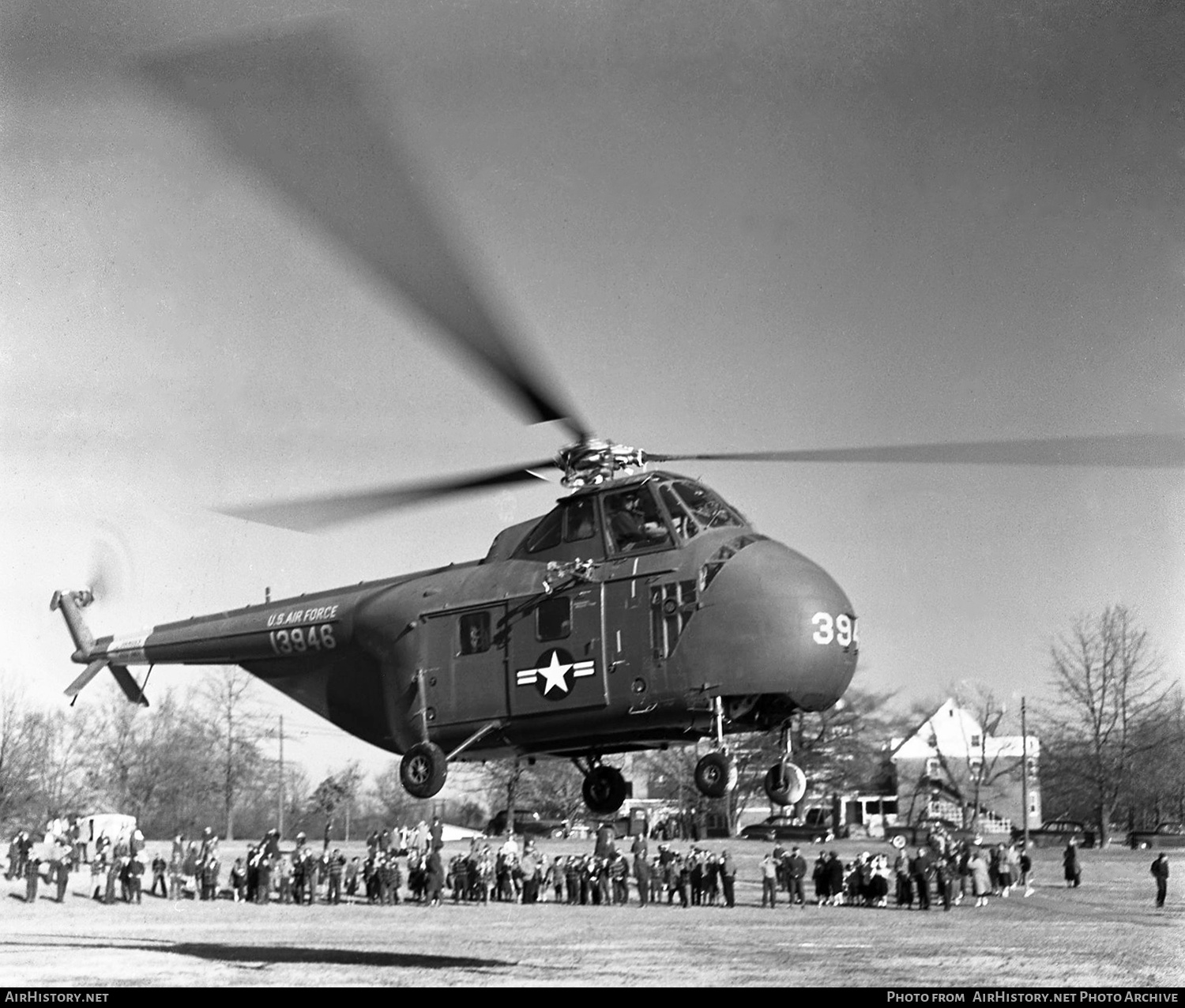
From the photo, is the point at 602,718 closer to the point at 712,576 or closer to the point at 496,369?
the point at 712,576

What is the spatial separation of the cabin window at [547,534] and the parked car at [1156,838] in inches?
1151

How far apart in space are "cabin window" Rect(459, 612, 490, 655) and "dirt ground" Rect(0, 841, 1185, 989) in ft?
15.3

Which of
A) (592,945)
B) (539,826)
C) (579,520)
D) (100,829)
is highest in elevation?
(579,520)

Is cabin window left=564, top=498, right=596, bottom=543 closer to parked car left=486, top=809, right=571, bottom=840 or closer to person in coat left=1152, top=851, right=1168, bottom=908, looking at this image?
person in coat left=1152, top=851, right=1168, bottom=908

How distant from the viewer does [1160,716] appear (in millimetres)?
45469

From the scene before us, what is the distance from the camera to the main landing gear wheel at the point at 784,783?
1680 centimetres

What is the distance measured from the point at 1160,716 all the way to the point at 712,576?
1324 inches

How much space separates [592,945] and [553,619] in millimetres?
7580

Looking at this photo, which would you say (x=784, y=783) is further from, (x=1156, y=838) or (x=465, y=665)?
(x=1156, y=838)

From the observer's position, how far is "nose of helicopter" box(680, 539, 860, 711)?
16.6 metres

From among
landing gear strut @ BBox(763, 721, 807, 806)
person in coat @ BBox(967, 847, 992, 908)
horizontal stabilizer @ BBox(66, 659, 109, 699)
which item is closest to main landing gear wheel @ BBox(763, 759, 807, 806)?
landing gear strut @ BBox(763, 721, 807, 806)

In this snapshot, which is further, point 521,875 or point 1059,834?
point 1059,834

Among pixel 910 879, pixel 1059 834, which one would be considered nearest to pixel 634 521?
pixel 910 879

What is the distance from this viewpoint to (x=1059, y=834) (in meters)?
47.2
